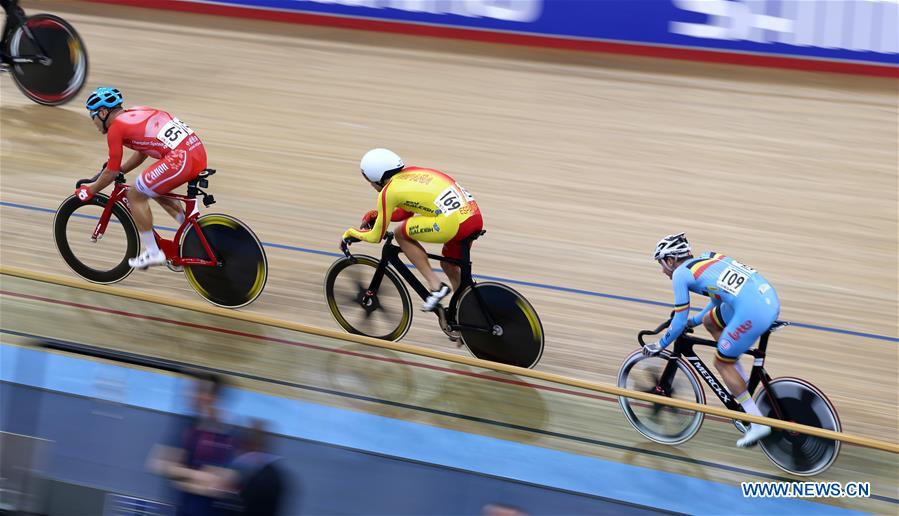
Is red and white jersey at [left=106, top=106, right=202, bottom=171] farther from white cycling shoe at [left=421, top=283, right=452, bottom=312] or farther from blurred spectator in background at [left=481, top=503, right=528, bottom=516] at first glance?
blurred spectator in background at [left=481, top=503, right=528, bottom=516]

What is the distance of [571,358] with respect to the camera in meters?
4.68

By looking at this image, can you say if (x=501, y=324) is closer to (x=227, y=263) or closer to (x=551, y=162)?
(x=227, y=263)

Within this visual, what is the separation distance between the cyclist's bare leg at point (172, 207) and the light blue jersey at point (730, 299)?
2.50m

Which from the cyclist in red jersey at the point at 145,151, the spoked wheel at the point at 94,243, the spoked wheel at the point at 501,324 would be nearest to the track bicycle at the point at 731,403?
the spoked wheel at the point at 501,324

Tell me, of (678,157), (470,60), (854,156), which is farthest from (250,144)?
(854,156)

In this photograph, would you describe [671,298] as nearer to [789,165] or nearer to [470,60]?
[789,165]

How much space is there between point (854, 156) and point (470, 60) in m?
3.65

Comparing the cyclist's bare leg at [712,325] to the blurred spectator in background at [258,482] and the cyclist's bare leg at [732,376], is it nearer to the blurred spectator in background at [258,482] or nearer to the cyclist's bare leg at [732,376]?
the cyclist's bare leg at [732,376]

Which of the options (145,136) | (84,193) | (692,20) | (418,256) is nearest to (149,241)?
(84,193)

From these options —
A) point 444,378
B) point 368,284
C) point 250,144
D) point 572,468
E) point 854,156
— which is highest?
point 854,156

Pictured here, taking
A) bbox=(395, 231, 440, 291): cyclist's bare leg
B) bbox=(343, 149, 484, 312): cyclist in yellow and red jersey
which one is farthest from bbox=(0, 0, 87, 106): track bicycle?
bbox=(395, 231, 440, 291): cyclist's bare leg

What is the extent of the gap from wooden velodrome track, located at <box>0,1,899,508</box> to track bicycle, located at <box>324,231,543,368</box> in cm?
39

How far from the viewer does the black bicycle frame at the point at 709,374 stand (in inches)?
150

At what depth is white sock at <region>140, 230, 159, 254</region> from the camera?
4.54m
